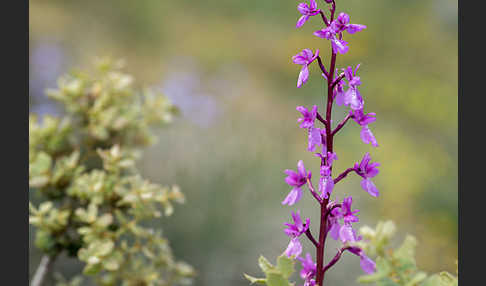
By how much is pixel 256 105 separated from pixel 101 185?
377 centimetres

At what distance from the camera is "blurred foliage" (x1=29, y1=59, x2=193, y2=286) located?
2037 mm

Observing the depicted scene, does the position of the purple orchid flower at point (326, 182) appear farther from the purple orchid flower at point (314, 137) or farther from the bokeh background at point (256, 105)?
the bokeh background at point (256, 105)

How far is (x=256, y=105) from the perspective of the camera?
5723mm

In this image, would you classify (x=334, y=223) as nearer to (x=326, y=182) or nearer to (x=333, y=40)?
(x=326, y=182)

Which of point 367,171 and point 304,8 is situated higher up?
point 304,8

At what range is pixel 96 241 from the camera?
196 cm

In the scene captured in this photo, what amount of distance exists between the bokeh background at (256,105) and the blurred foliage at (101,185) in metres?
0.96

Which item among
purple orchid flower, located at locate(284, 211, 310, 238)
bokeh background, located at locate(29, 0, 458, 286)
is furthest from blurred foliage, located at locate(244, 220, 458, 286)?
bokeh background, located at locate(29, 0, 458, 286)

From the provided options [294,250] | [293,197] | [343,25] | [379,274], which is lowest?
[379,274]

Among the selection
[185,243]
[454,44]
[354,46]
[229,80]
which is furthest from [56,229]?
[454,44]

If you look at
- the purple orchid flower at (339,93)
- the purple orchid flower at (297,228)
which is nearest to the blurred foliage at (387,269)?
the purple orchid flower at (297,228)

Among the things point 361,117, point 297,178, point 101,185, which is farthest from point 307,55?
point 101,185

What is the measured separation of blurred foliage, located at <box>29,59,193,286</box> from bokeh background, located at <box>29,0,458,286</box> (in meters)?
0.96

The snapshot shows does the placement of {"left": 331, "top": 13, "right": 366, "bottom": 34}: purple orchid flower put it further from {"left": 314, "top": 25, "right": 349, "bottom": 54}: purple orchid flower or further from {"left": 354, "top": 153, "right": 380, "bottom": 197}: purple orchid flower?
{"left": 354, "top": 153, "right": 380, "bottom": 197}: purple orchid flower
